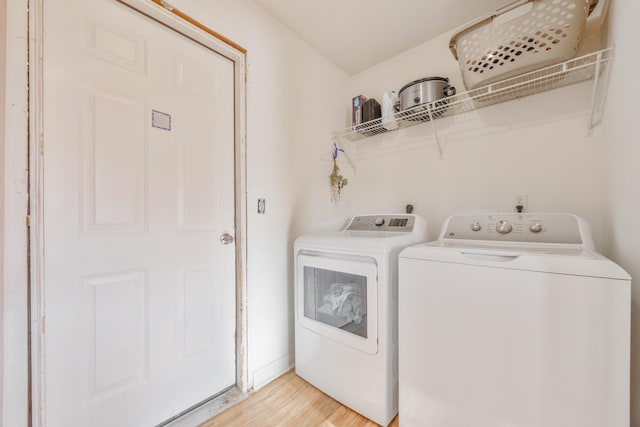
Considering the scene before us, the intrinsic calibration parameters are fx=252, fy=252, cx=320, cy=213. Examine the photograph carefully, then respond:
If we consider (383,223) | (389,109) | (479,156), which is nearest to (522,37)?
(479,156)

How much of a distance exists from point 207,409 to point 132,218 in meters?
1.07

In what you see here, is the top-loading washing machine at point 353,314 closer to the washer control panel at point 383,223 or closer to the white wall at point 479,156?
the washer control panel at point 383,223

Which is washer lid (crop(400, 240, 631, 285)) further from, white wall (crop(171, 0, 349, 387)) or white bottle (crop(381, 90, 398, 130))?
white bottle (crop(381, 90, 398, 130))

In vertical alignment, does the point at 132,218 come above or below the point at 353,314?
above

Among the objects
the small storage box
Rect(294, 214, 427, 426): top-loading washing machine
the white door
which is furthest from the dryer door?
the small storage box

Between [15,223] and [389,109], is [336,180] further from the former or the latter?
[15,223]

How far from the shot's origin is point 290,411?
1352 millimetres

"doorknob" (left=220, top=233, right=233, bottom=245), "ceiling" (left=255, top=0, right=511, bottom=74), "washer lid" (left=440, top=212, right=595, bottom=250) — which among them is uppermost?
"ceiling" (left=255, top=0, right=511, bottom=74)

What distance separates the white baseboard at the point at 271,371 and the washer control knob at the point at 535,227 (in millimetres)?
1623

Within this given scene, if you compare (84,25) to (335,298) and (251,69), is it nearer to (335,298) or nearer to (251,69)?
(251,69)

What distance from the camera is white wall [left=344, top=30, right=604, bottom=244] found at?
1372 mm

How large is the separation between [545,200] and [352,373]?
146cm

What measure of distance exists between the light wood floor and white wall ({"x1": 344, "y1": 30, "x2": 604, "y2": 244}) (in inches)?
49.6

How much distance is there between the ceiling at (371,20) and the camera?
157 cm
